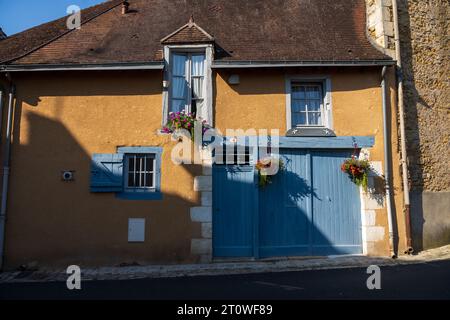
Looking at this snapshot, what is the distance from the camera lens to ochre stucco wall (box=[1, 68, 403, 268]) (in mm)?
7777

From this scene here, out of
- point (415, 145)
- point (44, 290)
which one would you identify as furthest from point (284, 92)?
point (44, 290)

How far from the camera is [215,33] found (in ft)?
29.5

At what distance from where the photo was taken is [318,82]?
857cm

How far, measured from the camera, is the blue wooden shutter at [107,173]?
25.7 feet

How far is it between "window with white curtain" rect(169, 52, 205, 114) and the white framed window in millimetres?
1203

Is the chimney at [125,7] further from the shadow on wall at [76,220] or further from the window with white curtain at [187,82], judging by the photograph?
the shadow on wall at [76,220]

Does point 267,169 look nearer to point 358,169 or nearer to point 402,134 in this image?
point 358,169

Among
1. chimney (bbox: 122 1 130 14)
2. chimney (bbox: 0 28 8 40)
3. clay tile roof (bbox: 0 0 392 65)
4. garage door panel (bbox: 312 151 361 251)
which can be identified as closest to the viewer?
garage door panel (bbox: 312 151 361 251)

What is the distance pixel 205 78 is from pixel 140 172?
8.10 feet

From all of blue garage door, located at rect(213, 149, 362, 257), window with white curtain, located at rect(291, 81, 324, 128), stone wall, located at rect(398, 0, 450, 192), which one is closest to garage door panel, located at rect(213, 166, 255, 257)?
blue garage door, located at rect(213, 149, 362, 257)

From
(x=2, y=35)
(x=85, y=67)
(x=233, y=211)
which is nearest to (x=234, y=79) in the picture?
(x=233, y=211)

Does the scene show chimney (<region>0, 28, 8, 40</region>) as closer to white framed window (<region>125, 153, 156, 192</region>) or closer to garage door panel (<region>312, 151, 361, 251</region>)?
white framed window (<region>125, 153, 156, 192</region>)
